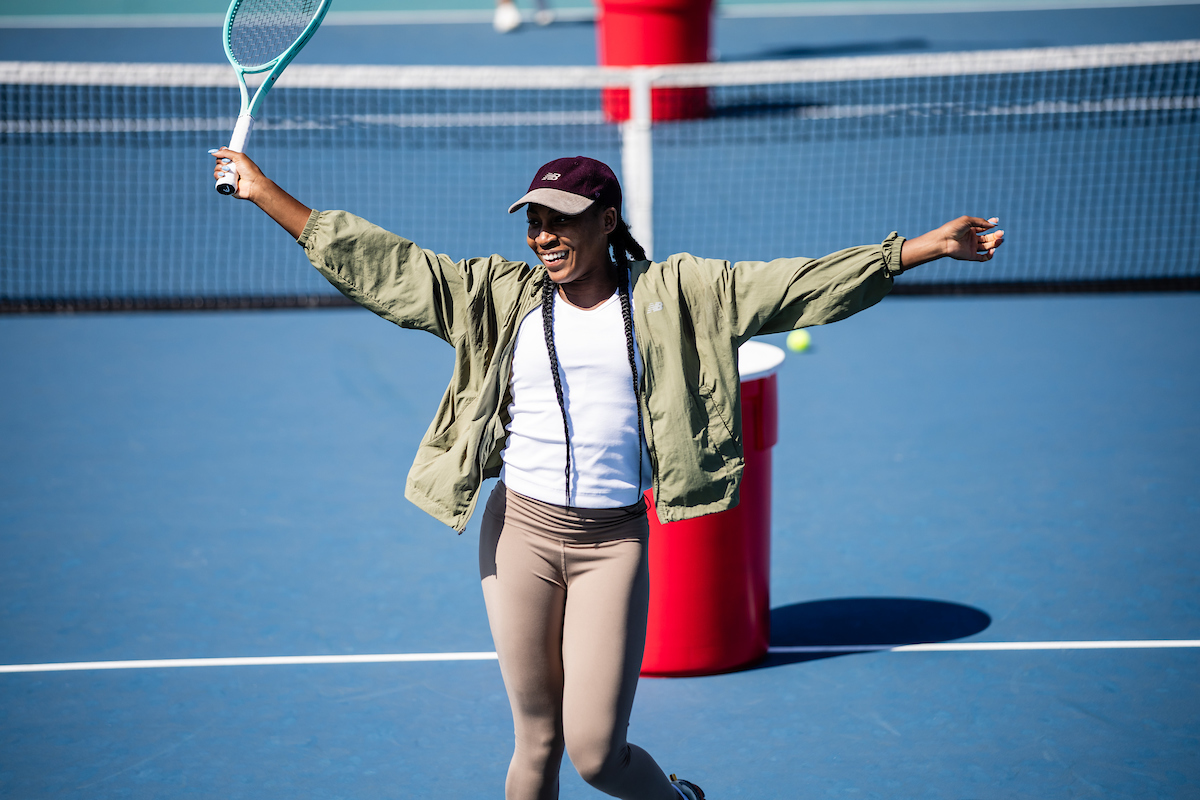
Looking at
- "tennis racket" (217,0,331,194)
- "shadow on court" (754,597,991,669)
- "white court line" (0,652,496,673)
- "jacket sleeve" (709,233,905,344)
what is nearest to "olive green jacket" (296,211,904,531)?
"jacket sleeve" (709,233,905,344)

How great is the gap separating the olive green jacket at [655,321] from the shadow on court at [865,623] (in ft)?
6.07

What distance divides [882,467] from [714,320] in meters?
3.72

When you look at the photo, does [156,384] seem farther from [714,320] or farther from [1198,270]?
[1198,270]

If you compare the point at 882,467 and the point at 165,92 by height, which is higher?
the point at 165,92

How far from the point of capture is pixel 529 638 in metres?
2.95

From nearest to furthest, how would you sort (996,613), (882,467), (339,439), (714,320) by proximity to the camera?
1. (714,320)
2. (996,613)
3. (882,467)
4. (339,439)

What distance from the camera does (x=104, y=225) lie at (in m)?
11.3

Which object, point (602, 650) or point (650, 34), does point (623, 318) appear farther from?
point (650, 34)

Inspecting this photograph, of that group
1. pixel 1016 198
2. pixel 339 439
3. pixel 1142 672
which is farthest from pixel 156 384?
pixel 1016 198

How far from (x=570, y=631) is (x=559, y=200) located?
3.50 feet

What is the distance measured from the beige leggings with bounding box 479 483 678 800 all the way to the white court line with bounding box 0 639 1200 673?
1660mm

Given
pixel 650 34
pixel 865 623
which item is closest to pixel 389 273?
pixel 865 623

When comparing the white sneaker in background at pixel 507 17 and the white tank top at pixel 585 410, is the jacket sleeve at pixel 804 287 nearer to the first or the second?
the white tank top at pixel 585 410

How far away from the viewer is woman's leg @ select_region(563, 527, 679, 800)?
2891 millimetres
